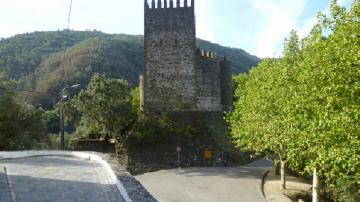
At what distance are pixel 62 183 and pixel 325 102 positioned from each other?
8457 mm

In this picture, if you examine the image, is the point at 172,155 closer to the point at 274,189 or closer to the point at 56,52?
the point at 274,189

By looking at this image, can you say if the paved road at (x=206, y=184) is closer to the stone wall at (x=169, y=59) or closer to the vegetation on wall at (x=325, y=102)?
the vegetation on wall at (x=325, y=102)

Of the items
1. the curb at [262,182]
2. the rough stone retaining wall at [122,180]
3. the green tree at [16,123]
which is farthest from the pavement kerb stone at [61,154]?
the green tree at [16,123]

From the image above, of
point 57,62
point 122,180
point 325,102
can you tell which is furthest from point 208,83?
point 57,62

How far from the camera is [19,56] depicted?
76.9 meters

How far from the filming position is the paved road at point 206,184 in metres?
22.4

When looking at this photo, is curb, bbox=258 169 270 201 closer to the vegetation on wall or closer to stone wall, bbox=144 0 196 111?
the vegetation on wall

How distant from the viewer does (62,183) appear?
13117mm

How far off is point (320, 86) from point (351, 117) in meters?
3.14

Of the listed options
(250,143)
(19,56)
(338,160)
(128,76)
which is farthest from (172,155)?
(19,56)

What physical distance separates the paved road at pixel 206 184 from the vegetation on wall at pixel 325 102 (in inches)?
118

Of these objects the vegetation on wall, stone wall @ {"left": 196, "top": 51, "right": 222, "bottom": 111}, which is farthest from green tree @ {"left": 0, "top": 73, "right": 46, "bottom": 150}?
the vegetation on wall

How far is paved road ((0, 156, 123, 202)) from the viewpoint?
36.2 feet

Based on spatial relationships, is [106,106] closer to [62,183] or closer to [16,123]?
[16,123]
